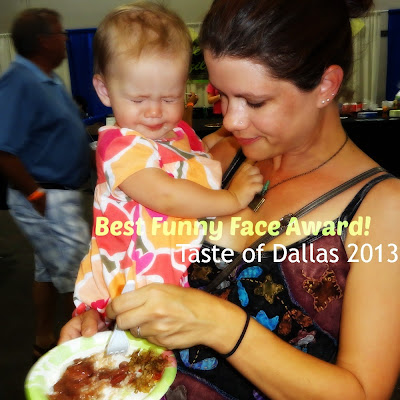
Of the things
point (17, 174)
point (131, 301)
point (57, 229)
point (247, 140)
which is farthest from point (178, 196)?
point (57, 229)

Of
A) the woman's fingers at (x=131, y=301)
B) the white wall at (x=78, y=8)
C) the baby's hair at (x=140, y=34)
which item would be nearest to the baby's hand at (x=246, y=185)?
the baby's hair at (x=140, y=34)

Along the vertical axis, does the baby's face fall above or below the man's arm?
above

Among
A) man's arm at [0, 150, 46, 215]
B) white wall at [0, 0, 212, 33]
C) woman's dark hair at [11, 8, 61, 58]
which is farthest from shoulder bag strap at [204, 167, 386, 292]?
white wall at [0, 0, 212, 33]

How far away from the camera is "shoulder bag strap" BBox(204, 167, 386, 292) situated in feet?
3.54

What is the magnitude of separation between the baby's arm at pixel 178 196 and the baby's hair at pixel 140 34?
298 mm

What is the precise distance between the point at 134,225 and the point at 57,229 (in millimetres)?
1483

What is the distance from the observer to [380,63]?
10.4m

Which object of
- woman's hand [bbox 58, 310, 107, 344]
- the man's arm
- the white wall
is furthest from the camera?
the white wall

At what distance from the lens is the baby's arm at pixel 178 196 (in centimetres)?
115

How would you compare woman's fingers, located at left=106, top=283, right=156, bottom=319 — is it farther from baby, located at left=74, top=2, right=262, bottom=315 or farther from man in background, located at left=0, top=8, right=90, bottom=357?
man in background, located at left=0, top=8, right=90, bottom=357

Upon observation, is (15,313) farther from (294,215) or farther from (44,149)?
(294,215)

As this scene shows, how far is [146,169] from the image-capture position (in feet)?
3.77

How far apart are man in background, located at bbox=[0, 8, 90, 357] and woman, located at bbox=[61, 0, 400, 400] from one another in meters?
1.39

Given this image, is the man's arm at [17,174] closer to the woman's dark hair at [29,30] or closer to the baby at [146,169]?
the woman's dark hair at [29,30]
